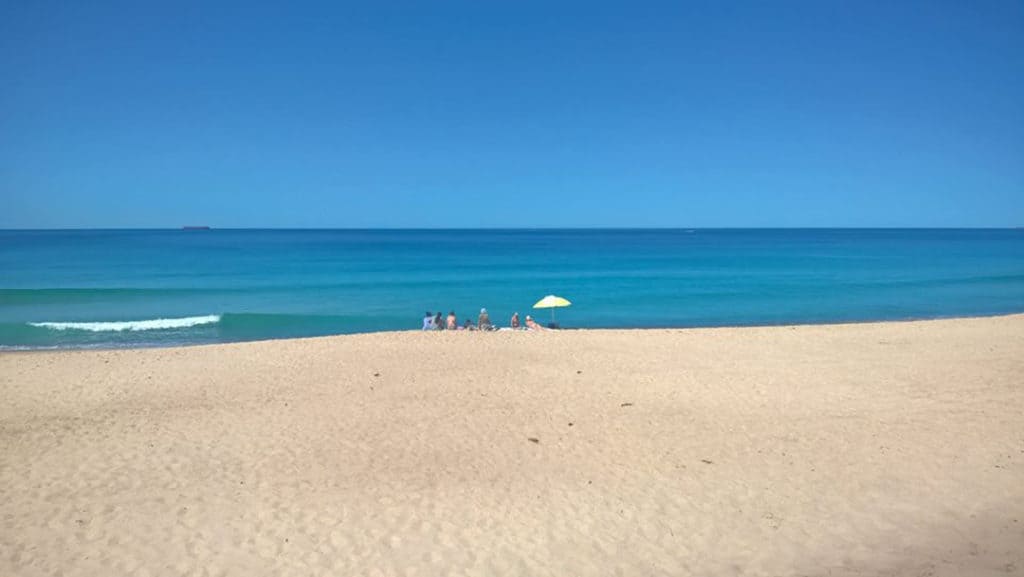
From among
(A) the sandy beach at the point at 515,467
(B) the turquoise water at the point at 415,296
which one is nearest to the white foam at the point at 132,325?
(B) the turquoise water at the point at 415,296

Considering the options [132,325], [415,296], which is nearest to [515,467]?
[132,325]

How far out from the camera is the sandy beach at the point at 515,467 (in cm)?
598

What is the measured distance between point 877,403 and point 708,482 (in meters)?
5.09

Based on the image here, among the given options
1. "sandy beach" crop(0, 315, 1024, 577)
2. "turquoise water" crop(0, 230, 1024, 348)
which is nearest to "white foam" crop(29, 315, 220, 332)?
"turquoise water" crop(0, 230, 1024, 348)

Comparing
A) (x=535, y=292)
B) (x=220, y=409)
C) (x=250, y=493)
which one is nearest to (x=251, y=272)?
(x=535, y=292)

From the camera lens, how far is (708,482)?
24.9 feet

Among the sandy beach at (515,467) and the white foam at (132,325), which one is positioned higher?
the sandy beach at (515,467)

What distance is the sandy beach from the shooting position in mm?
5977

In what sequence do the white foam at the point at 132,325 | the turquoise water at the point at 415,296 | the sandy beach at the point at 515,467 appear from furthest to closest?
the turquoise water at the point at 415,296 < the white foam at the point at 132,325 < the sandy beach at the point at 515,467

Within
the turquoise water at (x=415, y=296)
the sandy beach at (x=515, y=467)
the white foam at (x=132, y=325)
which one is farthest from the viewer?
the turquoise water at (x=415, y=296)

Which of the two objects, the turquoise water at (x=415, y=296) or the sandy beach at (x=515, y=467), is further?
the turquoise water at (x=415, y=296)

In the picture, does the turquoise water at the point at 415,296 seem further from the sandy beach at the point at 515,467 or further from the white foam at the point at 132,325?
the sandy beach at the point at 515,467

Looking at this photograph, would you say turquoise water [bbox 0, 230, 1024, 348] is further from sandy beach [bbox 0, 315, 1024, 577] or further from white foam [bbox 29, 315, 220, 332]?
sandy beach [bbox 0, 315, 1024, 577]

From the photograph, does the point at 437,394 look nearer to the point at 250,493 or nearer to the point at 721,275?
the point at 250,493
